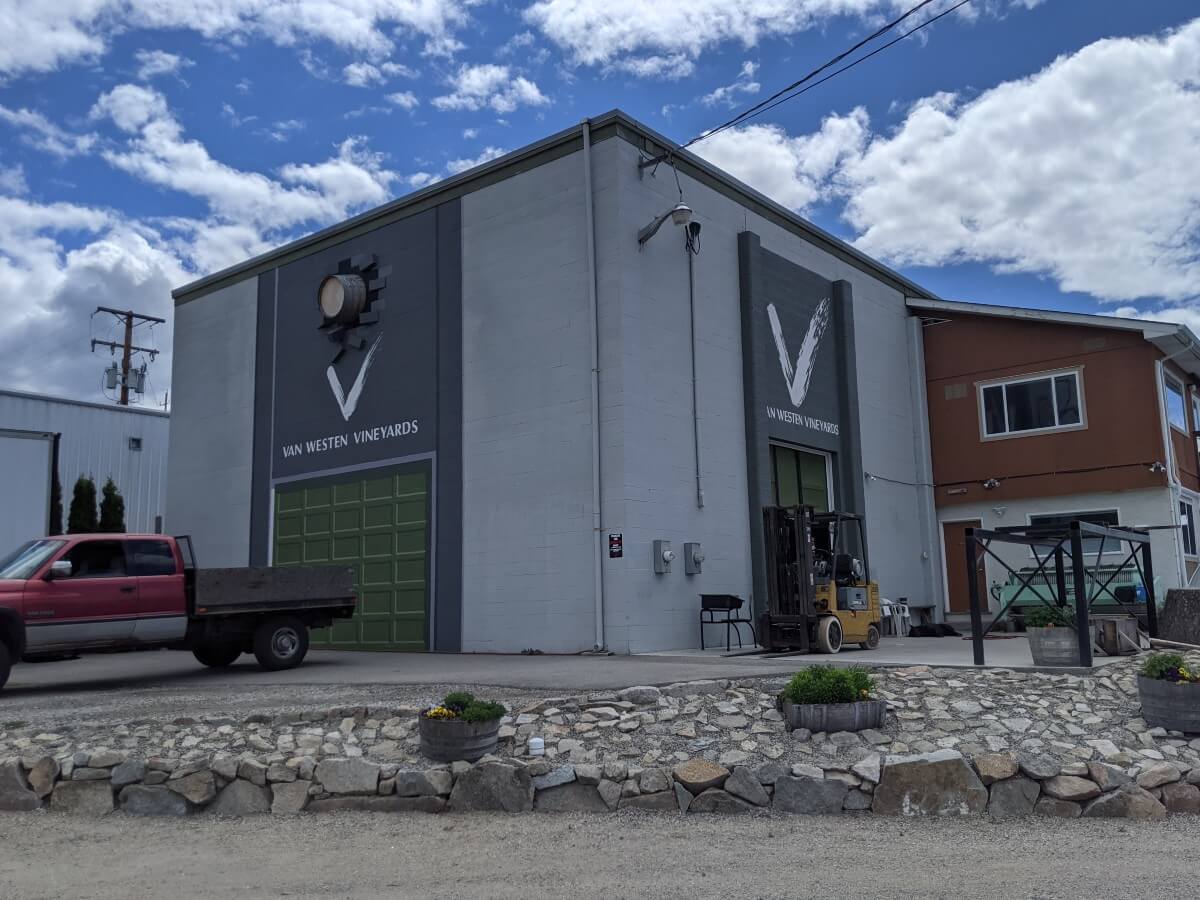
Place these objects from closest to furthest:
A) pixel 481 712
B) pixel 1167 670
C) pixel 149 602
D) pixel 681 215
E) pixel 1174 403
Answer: pixel 481 712, pixel 1167 670, pixel 149 602, pixel 681 215, pixel 1174 403

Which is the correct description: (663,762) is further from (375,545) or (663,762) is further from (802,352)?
(802,352)

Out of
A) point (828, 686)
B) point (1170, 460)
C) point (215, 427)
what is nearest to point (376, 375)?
point (215, 427)

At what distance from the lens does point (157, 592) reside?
12.7m

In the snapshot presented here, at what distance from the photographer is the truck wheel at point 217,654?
14.2 m

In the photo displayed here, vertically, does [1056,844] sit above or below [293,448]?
below

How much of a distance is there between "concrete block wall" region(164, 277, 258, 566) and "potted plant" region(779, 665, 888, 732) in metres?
14.8

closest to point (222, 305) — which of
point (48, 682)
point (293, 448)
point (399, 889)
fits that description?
point (293, 448)

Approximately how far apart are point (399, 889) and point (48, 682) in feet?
29.6

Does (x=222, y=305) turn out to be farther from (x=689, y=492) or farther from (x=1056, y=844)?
(x=1056, y=844)

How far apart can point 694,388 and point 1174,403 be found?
36.7 ft

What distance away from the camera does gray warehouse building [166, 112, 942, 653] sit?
15.8 meters

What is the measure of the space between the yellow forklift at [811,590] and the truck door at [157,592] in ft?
25.4

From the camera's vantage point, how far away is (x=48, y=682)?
13281 millimetres

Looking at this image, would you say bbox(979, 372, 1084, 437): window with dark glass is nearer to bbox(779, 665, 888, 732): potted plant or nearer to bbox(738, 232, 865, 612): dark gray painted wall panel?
bbox(738, 232, 865, 612): dark gray painted wall panel
